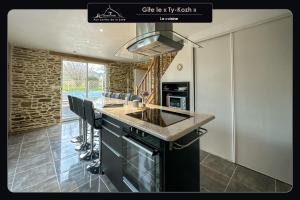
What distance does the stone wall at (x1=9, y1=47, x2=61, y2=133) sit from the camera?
318cm

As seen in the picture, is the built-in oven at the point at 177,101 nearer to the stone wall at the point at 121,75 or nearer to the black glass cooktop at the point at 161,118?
the black glass cooktop at the point at 161,118

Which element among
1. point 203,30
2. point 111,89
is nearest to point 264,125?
point 203,30

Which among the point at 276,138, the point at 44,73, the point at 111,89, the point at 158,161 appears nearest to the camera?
the point at 158,161

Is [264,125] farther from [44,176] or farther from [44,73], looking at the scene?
[44,73]

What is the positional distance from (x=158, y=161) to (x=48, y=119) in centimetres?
392

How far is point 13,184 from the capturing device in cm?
148

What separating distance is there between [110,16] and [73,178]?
65.7 inches

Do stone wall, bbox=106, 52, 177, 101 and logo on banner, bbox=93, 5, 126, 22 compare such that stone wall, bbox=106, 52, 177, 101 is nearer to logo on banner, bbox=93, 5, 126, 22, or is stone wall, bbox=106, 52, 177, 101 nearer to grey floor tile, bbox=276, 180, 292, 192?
logo on banner, bbox=93, 5, 126, 22

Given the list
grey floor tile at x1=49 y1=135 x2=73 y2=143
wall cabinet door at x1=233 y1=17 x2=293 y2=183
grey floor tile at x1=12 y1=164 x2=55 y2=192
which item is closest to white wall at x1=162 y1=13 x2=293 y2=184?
wall cabinet door at x1=233 y1=17 x2=293 y2=183

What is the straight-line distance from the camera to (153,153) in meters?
0.87

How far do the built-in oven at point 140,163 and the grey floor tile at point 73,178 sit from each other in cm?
60

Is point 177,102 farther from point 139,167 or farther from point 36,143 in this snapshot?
point 36,143

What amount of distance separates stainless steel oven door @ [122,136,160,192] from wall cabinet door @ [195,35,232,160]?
57.3 inches

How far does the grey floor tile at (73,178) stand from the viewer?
4.76 feet
